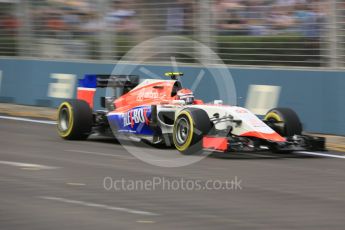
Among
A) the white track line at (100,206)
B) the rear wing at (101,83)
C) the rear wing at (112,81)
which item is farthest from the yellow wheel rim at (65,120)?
the white track line at (100,206)

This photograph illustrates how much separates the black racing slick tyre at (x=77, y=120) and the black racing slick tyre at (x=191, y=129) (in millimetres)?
2024

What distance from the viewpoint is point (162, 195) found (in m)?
7.57

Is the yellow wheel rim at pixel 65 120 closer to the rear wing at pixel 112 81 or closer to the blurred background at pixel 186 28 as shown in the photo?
the rear wing at pixel 112 81

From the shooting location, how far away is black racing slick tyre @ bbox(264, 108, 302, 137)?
36.0ft

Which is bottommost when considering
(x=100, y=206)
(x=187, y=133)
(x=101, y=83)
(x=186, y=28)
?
(x=100, y=206)

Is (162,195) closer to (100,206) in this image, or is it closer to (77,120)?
(100,206)

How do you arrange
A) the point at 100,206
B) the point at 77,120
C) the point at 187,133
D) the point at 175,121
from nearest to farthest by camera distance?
the point at 100,206 < the point at 187,133 < the point at 175,121 < the point at 77,120

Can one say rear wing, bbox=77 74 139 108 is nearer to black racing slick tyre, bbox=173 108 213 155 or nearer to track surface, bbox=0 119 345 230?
track surface, bbox=0 119 345 230

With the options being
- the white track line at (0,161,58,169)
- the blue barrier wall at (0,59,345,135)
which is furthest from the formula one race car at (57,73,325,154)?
the white track line at (0,161,58,169)

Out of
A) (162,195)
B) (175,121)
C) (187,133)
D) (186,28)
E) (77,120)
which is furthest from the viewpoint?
(186,28)

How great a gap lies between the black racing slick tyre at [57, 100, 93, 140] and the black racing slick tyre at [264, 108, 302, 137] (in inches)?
117

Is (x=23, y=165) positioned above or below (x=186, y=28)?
below

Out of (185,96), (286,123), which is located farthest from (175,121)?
(286,123)

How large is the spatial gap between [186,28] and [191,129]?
5.91 m
